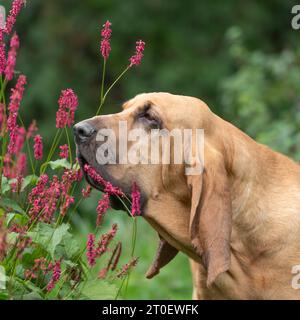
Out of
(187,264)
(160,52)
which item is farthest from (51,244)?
(160,52)

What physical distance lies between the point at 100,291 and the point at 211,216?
62cm

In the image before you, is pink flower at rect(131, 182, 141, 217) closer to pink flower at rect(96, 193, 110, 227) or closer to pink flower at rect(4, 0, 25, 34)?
pink flower at rect(96, 193, 110, 227)

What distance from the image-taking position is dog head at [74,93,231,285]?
12.5 ft

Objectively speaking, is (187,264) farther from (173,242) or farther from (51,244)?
(51,244)

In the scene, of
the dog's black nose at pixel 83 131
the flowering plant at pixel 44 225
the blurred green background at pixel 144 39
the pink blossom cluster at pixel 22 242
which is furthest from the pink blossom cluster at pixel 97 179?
the blurred green background at pixel 144 39

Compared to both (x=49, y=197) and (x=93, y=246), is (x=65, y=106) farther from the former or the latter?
(x=93, y=246)

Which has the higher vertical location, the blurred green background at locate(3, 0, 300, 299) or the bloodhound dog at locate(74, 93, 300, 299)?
the blurred green background at locate(3, 0, 300, 299)

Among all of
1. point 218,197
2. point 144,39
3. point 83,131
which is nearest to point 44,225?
point 83,131

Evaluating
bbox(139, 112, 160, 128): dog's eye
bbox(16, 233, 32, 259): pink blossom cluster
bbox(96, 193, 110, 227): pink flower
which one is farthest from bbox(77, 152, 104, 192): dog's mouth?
bbox(16, 233, 32, 259): pink blossom cluster

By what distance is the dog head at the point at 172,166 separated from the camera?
3.82 meters

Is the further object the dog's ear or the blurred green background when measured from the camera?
the blurred green background

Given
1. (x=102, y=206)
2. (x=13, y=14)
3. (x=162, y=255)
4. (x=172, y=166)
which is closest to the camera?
(x=13, y=14)

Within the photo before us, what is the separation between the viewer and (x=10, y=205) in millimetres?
3740
